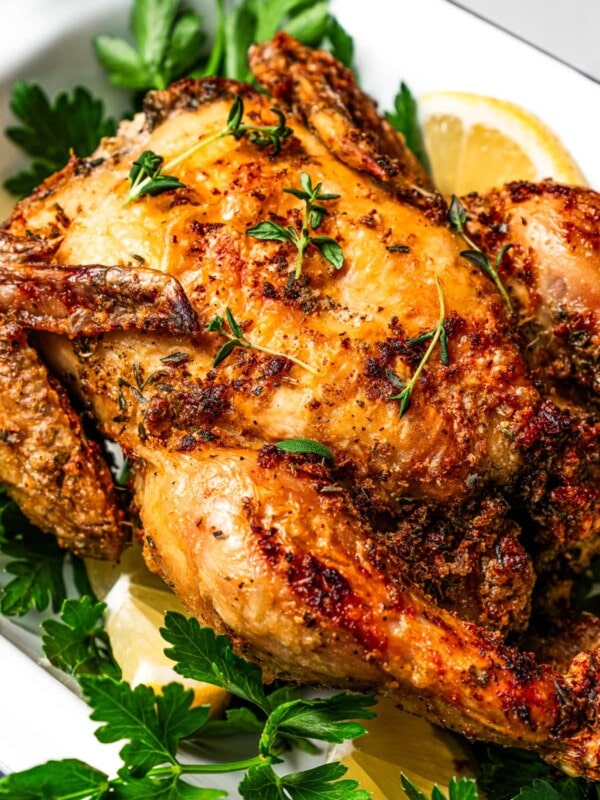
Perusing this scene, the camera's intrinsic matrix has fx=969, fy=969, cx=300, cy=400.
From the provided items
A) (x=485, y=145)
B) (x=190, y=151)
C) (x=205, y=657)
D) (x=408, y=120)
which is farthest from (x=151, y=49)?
(x=205, y=657)

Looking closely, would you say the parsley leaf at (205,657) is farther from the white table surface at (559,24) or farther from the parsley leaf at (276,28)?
the white table surface at (559,24)

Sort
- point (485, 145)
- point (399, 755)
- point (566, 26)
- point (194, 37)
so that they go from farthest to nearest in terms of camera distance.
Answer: point (566, 26) < point (194, 37) < point (485, 145) < point (399, 755)

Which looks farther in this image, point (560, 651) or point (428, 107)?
point (428, 107)

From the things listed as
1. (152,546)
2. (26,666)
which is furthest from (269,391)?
(26,666)

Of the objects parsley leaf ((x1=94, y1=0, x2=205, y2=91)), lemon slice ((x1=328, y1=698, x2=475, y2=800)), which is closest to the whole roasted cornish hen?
lemon slice ((x1=328, y1=698, x2=475, y2=800))

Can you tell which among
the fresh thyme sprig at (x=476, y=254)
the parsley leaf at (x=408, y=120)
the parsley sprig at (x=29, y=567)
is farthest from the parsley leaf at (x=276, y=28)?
the parsley sprig at (x=29, y=567)

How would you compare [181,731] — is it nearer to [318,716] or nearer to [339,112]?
[318,716]

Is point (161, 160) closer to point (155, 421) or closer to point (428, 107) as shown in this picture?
point (155, 421)
